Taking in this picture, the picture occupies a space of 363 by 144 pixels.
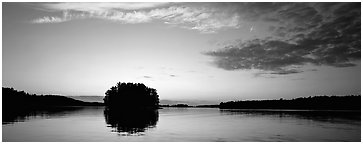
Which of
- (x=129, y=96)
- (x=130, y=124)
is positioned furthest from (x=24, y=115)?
(x=129, y=96)

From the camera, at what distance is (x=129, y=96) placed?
182375 millimetres

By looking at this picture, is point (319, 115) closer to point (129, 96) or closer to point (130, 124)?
point (130, 124)

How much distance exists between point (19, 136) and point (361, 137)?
3012 cm

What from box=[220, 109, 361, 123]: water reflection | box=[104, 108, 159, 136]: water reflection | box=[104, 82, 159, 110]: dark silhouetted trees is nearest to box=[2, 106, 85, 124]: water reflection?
box=[104, 108, 159, 136]: water reflection

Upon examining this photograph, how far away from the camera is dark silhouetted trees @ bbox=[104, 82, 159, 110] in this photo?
598 feet

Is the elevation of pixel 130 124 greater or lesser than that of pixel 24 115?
greater

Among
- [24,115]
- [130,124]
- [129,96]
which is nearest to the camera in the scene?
[130,124]

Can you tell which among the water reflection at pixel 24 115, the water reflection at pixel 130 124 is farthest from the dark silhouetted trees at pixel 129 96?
the water reflection at pixel 130 124

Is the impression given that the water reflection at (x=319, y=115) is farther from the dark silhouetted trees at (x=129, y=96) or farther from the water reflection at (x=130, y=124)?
the dark silhouetted trees at (x=129, y=96)

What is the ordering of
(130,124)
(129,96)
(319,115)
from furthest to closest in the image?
(129,96)
(319,115)
(130,124)

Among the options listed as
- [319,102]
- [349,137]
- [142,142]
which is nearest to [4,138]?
[142,142]

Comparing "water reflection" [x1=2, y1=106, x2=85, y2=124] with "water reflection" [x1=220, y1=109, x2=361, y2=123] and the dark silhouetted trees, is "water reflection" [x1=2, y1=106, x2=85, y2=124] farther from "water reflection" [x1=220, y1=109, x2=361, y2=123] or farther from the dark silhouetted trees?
the dark silhouetted trees

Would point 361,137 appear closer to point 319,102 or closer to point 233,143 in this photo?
point 233,143

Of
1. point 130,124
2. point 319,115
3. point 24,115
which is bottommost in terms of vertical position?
point 319,115
